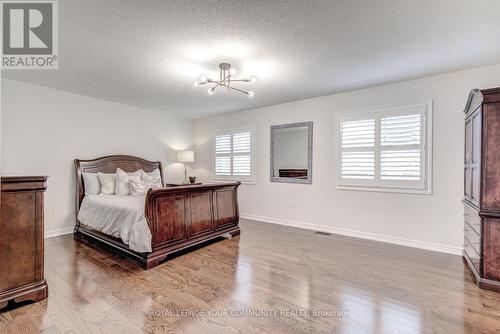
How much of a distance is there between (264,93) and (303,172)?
1.63m

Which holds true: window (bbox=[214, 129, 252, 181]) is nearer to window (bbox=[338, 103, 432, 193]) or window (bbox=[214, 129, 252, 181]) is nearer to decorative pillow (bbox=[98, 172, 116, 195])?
window (bbox=[338, 103, 432, 193])

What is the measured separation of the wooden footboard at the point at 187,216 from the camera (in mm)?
2957

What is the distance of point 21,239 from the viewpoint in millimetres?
2051

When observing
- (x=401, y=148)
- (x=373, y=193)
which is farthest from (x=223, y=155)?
(x=401, y=148)

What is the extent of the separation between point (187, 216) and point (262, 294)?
1.56 metres

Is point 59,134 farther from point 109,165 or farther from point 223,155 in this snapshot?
point 223,155

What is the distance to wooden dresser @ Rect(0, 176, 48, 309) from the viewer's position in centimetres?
197

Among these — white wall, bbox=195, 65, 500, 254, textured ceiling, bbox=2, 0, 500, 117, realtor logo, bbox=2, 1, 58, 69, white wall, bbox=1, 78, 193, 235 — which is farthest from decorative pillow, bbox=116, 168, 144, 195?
white wall, bbox=195, 65, 500, 254

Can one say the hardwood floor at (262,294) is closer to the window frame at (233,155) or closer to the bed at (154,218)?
the bed at (154,218)

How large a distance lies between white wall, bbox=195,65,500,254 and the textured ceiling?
11.5 inches

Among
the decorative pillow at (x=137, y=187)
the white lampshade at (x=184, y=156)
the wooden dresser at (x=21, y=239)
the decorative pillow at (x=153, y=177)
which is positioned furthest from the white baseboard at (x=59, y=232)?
the white lampshade at (x=184, y=156)

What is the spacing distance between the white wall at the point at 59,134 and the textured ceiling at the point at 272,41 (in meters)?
0.34

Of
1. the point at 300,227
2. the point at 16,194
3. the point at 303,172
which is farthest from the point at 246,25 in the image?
the point at 300,227

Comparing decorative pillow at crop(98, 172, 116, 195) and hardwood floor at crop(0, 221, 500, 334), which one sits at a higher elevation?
decorative pillow at crop(98, 172, 116, 195)
